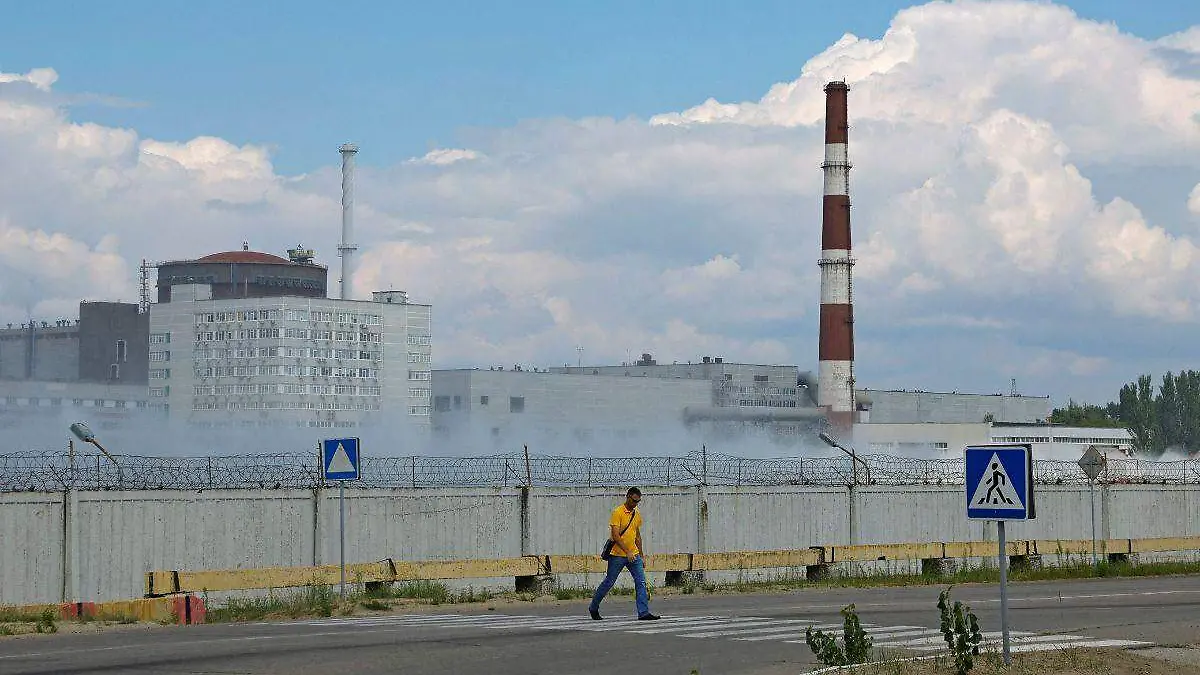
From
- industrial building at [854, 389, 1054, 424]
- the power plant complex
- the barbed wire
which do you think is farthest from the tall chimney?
the barbed wire

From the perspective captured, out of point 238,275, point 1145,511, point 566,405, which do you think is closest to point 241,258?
point 238,275

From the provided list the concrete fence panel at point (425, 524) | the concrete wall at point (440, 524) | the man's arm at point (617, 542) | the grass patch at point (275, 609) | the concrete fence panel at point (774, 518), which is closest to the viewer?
the man's arm at point (617, 542)

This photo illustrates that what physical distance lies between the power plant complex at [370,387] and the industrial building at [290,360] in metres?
0.12

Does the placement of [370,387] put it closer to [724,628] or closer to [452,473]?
[452,473]

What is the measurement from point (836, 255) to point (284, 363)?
2158 inches

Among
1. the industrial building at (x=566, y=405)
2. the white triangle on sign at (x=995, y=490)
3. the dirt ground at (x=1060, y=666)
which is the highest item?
the industrial building at (x=566, y=405)

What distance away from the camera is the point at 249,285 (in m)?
157

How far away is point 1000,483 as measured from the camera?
49.9ft

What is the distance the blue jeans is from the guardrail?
6.62 metres

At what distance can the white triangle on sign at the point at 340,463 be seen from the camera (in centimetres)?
2642

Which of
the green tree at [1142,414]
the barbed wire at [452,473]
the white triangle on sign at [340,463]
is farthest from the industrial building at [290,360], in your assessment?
the white triangle on sign at [340,463]

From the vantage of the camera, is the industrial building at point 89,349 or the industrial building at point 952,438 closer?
the industrial building at point 952,438

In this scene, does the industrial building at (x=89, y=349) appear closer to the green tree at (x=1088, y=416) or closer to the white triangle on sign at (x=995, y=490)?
the green tree at (x=1088, y=416)

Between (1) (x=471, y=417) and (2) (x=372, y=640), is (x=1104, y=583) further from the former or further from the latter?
(1) (x=471, y=417)
